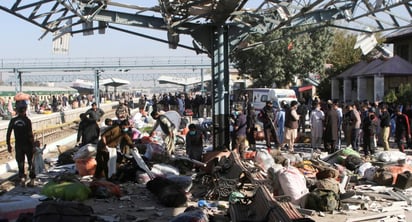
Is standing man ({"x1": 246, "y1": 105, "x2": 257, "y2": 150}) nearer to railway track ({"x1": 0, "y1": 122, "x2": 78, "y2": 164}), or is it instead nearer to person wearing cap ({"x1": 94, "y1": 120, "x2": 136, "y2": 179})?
person wearing cap ({"x1": 94, "y1": 120, "x2": 136, "y2": 179})

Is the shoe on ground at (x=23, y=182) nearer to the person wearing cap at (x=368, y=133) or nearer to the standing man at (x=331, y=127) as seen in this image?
the standing man at (x=331, y=127)

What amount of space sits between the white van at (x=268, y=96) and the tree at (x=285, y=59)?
23.8 feet

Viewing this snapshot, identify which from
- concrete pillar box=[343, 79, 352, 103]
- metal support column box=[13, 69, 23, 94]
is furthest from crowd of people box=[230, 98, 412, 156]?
Result: metal support column box=[13, 69, 23, 94]

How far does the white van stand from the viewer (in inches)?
1055

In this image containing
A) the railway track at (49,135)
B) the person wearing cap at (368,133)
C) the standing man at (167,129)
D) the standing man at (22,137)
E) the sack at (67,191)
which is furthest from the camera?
the railway track at (49,135)

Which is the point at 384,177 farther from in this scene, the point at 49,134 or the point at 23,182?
the point at 49,134

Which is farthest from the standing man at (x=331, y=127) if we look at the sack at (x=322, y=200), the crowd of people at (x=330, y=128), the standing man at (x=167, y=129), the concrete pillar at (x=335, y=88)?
the concrete pillar at (x=335, y=88)

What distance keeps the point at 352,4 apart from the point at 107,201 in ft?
25.0

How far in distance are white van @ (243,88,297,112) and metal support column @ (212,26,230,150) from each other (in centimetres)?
1239

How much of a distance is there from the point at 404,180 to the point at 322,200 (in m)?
2.57

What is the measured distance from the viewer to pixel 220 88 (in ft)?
43.4

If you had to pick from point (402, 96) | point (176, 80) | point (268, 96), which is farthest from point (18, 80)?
point (402, 96)

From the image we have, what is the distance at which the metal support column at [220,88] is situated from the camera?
43.1 feet

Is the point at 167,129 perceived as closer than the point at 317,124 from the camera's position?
Yes
